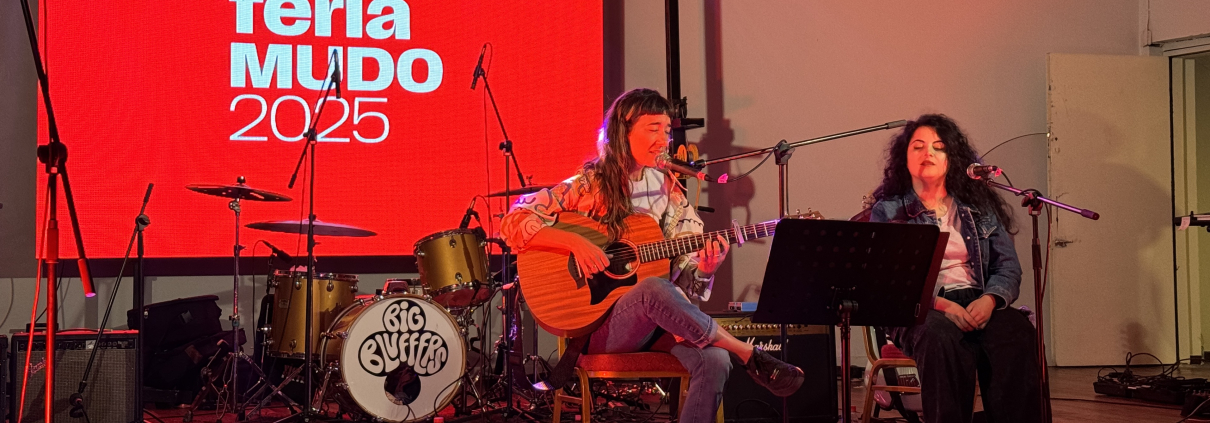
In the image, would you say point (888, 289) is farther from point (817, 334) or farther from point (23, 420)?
point (23, 420)

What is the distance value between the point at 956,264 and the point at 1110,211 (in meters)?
3.87

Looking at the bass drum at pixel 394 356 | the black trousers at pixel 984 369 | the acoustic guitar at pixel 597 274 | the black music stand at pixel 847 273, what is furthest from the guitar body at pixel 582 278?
the bass drum at pixel 394 356

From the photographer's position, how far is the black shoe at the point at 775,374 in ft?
10.1

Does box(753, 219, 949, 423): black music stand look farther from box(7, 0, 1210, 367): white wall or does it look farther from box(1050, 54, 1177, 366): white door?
box(1050, 54, 1177, 366): white door

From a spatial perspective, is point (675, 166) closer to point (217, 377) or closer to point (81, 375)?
point (81, 375)

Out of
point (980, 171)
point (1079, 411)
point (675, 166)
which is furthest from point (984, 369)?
point (1079, 411)

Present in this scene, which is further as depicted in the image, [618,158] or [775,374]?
[618,158]

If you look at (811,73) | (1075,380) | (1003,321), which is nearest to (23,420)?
(1003,321)

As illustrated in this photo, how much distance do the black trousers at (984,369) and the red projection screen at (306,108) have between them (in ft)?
9.58

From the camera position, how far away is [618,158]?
3.52 meters

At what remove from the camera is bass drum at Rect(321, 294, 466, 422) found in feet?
14.6

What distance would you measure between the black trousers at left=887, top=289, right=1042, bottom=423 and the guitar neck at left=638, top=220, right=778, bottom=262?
0.64 m

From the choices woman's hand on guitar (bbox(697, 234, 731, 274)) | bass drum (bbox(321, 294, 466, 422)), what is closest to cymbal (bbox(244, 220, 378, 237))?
bass drum (bbox(321, 294, 466, 422))

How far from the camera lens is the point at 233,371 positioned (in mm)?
4688
